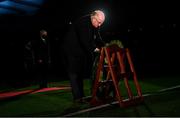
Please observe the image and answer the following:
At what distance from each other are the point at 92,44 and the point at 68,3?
36.3 ft

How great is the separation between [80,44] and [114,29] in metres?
13.0

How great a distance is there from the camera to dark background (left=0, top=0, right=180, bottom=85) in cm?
1833

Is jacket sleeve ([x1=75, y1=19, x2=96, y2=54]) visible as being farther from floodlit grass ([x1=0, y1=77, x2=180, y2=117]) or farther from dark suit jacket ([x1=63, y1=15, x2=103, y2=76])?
floodlit grass ([x1=0, y1=77, x2=180, y2=117])

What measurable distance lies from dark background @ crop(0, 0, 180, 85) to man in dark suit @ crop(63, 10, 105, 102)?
25.9 feet

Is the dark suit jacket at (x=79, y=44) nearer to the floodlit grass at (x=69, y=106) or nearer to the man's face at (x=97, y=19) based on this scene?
the man's face at (x=97, y=19)

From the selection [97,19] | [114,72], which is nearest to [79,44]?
[97,19]

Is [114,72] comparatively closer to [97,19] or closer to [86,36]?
[86,36]

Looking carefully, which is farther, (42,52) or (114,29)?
(114,29)

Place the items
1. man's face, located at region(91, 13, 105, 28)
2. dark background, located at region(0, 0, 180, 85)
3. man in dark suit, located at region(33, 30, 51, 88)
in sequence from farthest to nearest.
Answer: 1. dark background, located at region(0, 0, 180, 85)
2. man in dark suit, located at region(33, 30, 51, 88)
3. man's face, located at region(91, 13, 105, 28)

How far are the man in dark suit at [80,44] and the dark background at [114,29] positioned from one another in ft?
25.9

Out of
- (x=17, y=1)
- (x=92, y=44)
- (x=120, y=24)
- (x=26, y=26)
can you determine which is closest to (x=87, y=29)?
(x=92, y=44)

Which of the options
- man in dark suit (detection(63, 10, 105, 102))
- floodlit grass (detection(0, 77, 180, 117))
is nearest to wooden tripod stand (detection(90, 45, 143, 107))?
floodlit grass (detection(0, 77, 180, 117))

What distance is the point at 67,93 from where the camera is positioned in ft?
32.5

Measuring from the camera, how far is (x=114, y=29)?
20.8 meters
